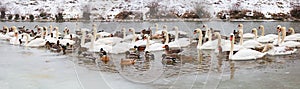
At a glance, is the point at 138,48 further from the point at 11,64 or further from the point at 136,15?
the point at 11,64

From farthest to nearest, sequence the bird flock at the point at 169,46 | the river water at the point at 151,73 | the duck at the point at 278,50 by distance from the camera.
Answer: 1. the duck at the point at 278,50
2. the bird flock at the point at 169,46
3. the river water at the point at 151,73

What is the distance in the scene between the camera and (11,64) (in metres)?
10.5

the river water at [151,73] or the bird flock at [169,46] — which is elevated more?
the bird flock at [169,46]

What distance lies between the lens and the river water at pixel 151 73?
301 inches

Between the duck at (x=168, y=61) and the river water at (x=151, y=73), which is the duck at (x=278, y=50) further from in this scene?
the duck at (x=168, y=61)

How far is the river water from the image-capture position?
25.1 feet

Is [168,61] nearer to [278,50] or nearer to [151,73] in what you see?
[151,73]

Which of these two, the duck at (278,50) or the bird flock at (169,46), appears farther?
the duck at (278,50)

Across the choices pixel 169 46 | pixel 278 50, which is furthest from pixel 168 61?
pixel 278 50

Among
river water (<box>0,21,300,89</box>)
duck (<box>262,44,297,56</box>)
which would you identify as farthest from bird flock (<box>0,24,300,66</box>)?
river water (<box>0,21,300,89</box>)

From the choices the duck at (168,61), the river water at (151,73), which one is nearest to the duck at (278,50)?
the river water at (151,73)

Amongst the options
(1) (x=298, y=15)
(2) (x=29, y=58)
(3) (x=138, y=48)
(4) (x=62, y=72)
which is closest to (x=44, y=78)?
(4) (x=62, y=72)

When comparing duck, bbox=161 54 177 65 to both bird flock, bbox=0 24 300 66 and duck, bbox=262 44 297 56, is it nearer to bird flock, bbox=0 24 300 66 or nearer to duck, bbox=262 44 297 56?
bird flock, bbox=0 24 300 66

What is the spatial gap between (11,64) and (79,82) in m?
3.41
